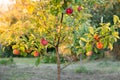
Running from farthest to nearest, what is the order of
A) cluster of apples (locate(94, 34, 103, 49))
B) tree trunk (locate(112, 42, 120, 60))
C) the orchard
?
1. tree trunk (locate(112, 42, 120, 60))
2. the orchard
3. cluster of apples (locate(94, 34, 103, 49))

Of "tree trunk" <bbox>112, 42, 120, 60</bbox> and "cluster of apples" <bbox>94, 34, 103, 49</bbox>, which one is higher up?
"cluster of apples" <bbox>94, 34, 103, 49</bbox>

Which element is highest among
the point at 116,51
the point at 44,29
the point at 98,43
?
the point at 44,29

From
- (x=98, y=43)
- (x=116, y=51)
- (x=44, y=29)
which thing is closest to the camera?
(x=98, y=43)

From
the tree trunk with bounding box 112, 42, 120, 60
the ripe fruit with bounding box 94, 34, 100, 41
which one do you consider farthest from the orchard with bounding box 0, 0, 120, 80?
the tree trunk with bounding box 112, 42, 120, 60

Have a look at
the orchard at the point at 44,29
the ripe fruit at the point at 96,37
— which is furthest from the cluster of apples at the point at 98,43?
the orchard at the point at 44,29

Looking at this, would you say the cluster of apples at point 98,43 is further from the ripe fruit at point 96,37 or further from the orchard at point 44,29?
the orchard at point 44,29

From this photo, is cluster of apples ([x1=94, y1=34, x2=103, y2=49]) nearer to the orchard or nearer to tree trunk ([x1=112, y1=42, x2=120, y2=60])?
the orchard

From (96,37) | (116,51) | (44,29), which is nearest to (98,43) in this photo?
(96,37)

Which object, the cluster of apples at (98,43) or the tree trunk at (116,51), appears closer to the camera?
the cluster of apples at (98,43)

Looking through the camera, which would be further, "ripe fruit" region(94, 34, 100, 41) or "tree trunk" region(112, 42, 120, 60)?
"tree trunk" region(112, 42, 120, 60)

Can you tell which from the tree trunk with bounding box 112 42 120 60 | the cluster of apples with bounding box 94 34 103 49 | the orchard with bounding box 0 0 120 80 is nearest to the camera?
the cluster of apples with bounding box 94 34 103 49

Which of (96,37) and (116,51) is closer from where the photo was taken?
(96,37)

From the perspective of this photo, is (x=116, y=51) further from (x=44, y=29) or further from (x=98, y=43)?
(x=98, y=43)

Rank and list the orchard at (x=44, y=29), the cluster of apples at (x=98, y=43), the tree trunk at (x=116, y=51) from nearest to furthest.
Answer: the cluster of apples at (x=98, y=43), the orchard at (x=44, y=29), the tree trunk at (x=116, y=51)
